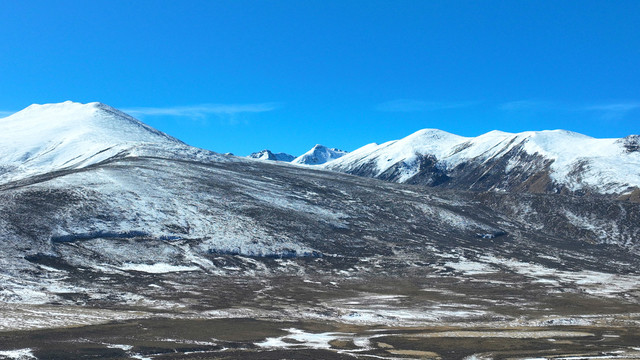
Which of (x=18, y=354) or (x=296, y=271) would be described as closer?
(x=18, y=354)

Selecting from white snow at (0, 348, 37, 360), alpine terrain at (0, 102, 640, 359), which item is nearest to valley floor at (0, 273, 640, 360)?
white snow at (0, 348, 37, 360)

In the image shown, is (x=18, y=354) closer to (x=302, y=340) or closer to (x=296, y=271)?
(x=302, y=340)

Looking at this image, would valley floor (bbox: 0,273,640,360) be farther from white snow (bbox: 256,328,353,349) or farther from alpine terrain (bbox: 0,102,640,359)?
alpine terrain (bbox: 0,102,640,359)

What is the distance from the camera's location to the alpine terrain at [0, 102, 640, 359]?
50094 millimetres

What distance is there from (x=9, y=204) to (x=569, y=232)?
15744 centimetres

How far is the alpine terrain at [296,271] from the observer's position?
50.1m

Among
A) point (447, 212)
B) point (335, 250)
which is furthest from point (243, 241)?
point (447, 212)

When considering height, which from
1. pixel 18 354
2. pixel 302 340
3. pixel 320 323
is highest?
pixel 18 354

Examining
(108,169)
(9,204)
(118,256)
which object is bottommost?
(118,256)

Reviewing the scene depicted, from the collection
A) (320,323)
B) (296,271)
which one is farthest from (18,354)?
(296,271)

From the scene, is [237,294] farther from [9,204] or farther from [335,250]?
[9,204]

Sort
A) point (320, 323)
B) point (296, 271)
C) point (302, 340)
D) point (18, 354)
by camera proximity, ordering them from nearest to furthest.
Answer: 1. point (18, 354)
2. point (302, 340)
3. point (320, 323)
4. point (296, 271)

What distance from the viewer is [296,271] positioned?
10900 centimetres

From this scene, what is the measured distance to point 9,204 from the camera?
113 m
